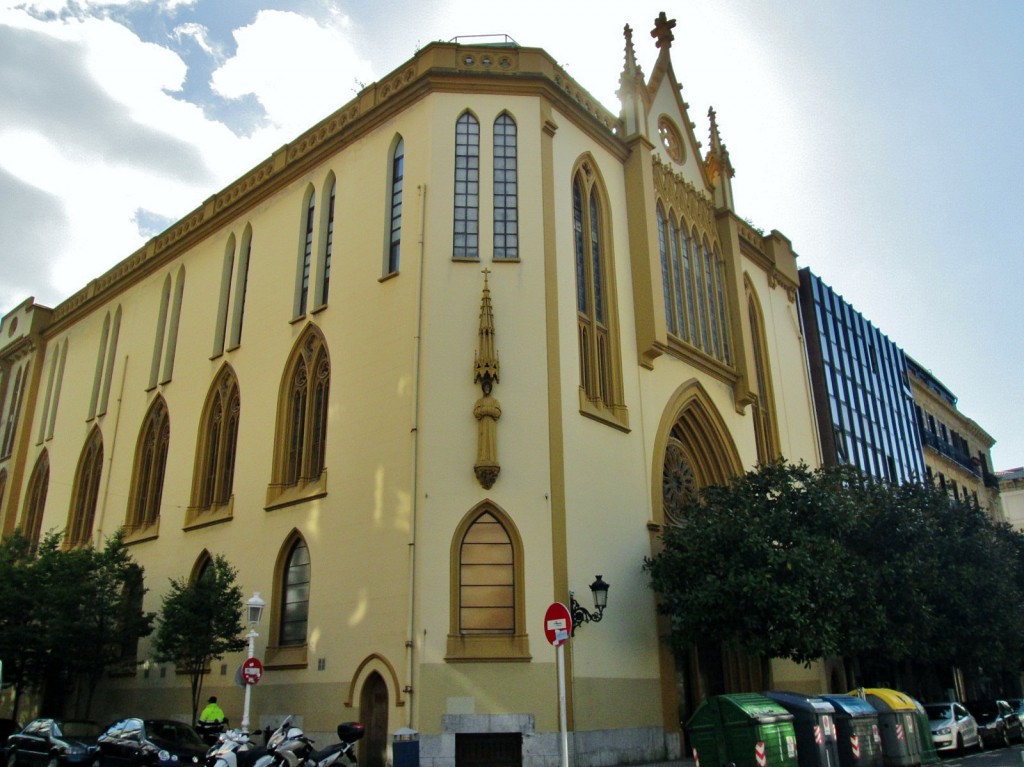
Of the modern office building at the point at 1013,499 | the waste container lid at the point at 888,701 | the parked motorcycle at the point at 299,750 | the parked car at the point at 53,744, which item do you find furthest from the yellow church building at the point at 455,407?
the modern office building at the point at 1013,499

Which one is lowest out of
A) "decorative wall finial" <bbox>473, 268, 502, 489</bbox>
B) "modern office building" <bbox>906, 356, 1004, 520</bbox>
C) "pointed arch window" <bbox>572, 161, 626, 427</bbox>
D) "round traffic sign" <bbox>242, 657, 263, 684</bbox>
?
"round traffic sign" <bbox>242, 657, 263, 684</bbox>

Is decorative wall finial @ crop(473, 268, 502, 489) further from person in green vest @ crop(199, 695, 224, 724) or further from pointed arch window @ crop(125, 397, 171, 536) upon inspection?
pointed arch window @ crop(125, 397, 171, 536)

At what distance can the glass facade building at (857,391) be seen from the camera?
36000 millimetres

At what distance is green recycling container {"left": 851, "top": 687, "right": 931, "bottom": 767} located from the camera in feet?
Answer: 56.6

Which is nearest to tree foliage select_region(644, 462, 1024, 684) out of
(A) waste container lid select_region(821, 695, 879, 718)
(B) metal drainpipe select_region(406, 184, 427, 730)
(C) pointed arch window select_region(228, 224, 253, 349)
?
(A) waste container lid select_region(821, 695, 879, 718)

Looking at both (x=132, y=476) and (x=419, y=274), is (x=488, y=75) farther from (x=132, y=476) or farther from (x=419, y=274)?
(x=132, y=476)

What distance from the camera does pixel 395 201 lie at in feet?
75.9

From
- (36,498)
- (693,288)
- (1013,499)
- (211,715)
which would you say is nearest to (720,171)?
(693,288)

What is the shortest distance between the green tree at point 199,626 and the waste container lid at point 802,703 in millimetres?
13307

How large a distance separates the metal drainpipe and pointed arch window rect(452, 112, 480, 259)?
84 centimetres

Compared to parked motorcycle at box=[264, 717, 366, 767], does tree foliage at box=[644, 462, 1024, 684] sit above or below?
above

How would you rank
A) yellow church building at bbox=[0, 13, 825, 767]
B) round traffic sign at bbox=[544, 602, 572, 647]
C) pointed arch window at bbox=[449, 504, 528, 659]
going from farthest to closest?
yellow church building at bbox=[0, 13, 825, 767], pointed arch window at bbox=[449, 504, 528, 659], round traffic sign at bbox=[544, 602, 572, 647]

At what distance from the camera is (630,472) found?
72.7 feet

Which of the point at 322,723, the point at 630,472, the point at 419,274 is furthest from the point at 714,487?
the point at 322,723
